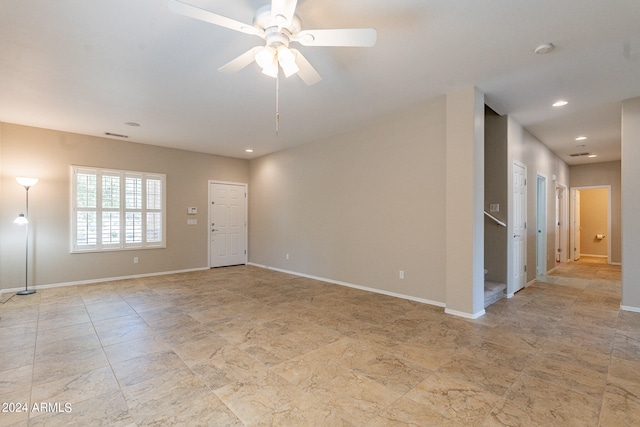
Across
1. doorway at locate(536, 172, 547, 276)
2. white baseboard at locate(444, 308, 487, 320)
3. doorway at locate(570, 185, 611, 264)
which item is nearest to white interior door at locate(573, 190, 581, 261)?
doorway at locate(570, 185, 611, 264)

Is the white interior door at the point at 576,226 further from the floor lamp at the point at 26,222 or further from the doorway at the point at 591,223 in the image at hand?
the floor lamp at the point at 26,222

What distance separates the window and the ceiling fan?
15.8 feet

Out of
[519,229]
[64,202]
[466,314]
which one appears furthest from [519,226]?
[64,202]

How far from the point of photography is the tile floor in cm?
186

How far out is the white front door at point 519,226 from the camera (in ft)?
15.4

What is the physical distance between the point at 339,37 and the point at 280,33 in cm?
43

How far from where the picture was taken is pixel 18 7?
217 cm

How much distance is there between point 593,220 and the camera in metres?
9.24

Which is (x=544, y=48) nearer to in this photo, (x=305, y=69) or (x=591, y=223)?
(x=305, y=69)

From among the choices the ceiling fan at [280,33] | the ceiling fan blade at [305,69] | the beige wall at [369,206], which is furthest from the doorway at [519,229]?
the ceiling fan at [280,33]

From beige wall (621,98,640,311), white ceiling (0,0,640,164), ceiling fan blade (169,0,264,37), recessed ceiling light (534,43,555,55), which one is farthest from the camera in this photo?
beige wall (621,98,640,311)

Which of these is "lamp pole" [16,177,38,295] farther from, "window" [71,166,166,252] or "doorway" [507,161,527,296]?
"doorway" [507,161,527,296]

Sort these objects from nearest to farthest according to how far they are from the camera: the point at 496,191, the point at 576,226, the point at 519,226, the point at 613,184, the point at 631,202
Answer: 1. the point at 631,202
2. the point at 496,191
3. the point at 519,226
4. the point at 613,184
5. the point at 576,226

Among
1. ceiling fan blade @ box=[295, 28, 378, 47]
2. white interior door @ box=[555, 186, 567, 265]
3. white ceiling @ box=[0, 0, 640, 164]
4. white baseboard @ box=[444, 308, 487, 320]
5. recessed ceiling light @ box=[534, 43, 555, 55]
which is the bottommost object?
white baseboard @ box=[444, 308, 487, 320]
